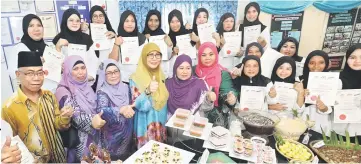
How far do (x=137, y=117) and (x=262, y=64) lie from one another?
180cm

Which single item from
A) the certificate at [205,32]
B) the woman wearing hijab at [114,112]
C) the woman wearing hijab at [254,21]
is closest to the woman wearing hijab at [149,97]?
the woman wearing hijab at [114,112]

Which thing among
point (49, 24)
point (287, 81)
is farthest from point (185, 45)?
point (49, 24)

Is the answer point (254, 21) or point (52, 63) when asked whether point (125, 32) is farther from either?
point (254, 21)

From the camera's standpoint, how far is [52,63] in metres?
3.07

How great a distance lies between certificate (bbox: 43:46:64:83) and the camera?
3.03 m

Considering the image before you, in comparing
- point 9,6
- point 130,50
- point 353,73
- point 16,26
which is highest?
point 9,6

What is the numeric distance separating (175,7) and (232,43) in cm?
206

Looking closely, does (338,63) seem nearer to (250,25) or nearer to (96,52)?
(250,25)

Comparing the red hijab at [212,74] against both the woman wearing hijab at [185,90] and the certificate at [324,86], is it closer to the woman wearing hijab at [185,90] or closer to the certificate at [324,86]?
the woman wearing hijab at [185,90]

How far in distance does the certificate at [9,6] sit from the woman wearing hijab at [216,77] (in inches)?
127

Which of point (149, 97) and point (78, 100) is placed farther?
point (149, 97)

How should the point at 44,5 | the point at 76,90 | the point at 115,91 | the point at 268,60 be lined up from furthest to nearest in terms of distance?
the point at 44,5 → the point at 268,60 → the point at 115,91 → the point at 76,90

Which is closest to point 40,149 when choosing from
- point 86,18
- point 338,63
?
point 86,18

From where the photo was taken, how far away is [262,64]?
3.45 meters
